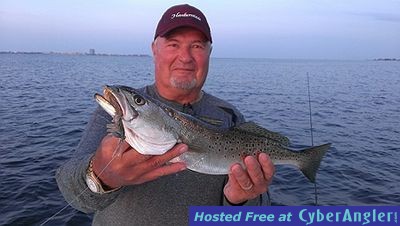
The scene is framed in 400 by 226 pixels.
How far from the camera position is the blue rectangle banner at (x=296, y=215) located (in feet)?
8.75

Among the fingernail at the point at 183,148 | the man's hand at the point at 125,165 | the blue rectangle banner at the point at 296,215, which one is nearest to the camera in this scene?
the blue rectangle banner at the point at 296,215

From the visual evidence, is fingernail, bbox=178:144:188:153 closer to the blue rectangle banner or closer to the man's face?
the blue rectangle banner

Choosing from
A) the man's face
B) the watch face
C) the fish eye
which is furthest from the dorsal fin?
the watch face

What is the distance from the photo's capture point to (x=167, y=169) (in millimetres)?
3145

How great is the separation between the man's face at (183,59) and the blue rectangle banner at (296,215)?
6.62ft

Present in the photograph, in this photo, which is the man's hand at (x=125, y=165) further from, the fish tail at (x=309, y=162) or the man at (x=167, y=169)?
the fish tail at (x=309, y=162)

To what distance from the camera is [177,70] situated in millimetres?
4434

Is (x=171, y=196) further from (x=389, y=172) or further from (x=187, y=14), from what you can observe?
(x=389, y=172)

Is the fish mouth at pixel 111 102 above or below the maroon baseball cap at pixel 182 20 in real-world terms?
below

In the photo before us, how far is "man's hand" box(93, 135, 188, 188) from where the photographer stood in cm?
296

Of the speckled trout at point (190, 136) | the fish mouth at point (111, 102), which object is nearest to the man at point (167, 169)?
the speckled trout at point (190, 136)

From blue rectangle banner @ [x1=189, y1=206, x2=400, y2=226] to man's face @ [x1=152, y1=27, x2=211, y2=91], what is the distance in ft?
6.62

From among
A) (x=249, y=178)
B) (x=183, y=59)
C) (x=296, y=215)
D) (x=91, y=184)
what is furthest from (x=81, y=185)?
(x=183, y=59)

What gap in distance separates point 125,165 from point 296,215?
1431 millimetres
